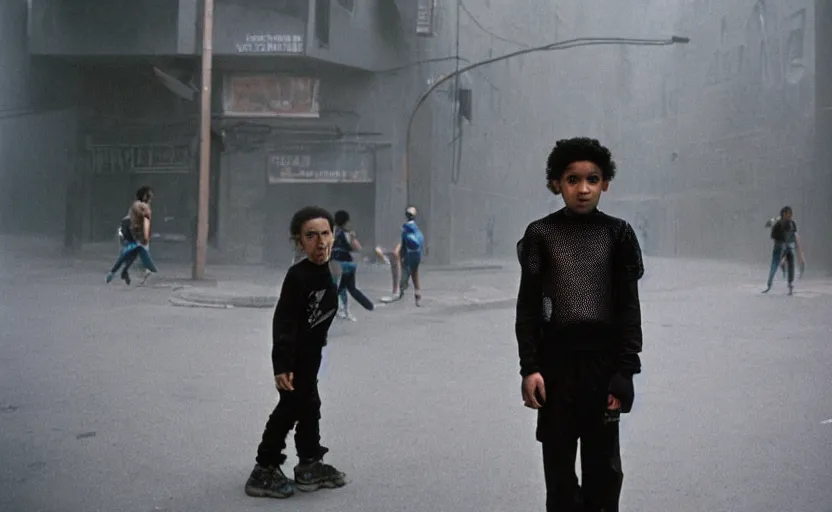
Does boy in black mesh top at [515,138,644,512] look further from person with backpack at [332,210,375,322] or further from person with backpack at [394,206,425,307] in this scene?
person with backpack at [394,206,425,307]

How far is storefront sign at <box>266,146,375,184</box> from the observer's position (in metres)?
25.0

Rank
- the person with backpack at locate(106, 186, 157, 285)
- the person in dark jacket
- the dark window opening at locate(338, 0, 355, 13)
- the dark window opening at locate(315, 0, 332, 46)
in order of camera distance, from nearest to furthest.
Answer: the person in dark jacket
the person with backpack at locate(106, 186, 157, 285)
the dark window opening at locate(315, 0, 332, 46)
the dark window opening at locate(338, 0, 355, 13)

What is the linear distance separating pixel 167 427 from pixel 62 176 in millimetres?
22606

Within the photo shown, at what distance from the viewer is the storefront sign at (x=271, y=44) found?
74.4 feet

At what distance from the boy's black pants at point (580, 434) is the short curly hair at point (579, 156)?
0.62m

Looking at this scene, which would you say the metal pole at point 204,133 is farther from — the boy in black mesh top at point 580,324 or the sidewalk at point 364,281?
the boy in black mesh top at point 580,324

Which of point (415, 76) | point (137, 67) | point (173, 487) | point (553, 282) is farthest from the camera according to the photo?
point (415, 76)

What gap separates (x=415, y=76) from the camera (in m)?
26.9

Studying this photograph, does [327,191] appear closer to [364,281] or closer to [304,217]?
[364,281]

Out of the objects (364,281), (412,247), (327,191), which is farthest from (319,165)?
(412,247)

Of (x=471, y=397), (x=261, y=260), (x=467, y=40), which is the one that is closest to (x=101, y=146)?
(x=261, y=260)

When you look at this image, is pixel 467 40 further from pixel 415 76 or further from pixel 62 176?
pixel 62 176

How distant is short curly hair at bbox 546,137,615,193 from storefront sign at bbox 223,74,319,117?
73.3 feet

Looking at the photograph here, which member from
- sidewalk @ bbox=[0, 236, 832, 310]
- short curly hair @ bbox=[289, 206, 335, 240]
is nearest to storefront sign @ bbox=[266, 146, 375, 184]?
sidewalk @ bbox=[0, 236, 832, 310]
